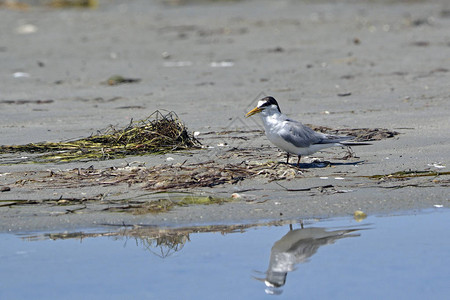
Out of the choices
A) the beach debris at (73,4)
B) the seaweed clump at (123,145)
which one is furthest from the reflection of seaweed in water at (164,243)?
the beach debris at (73,4)

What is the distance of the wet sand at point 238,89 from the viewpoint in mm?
5975

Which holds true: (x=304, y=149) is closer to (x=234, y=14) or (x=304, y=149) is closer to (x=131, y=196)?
(x=131, y=196)

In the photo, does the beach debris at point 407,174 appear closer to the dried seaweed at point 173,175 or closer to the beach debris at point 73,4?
the dried seaweed at point 173,175

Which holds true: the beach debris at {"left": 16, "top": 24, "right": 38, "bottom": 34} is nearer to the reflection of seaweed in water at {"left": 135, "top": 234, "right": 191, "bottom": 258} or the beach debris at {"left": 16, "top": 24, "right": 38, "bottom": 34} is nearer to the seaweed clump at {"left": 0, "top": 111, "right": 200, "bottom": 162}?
the seaweed clump at {"left": 0, "top": 111, "right": 200, "bottom": 162}

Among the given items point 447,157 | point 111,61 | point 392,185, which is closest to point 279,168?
point 392,185

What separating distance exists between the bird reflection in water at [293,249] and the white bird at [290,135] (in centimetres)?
123

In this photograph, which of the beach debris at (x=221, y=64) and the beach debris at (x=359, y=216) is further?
the beach debris at (x=221, y=64)

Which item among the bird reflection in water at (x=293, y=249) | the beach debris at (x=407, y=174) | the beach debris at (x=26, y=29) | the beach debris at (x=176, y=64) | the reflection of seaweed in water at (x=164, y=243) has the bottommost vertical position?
the beach debris at (x=26, y=29)

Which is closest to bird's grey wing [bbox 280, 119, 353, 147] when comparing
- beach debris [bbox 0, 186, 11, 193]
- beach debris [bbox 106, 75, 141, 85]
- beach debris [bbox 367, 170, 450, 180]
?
beach debris [bbox 367, 170, 450, 180]

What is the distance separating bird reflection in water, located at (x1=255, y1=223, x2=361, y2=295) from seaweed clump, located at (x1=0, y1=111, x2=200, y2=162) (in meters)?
2.24

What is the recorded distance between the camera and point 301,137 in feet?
21.5

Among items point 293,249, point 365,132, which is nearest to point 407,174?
point 365,132

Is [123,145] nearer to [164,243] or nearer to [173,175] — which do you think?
[173,175]

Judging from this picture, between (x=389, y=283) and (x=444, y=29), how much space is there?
468 inches
